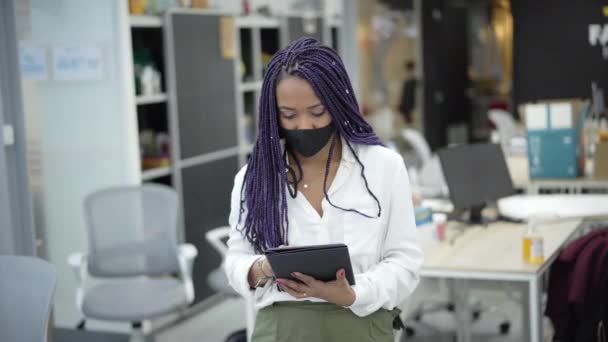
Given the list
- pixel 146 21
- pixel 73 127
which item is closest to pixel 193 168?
pixel 73 127

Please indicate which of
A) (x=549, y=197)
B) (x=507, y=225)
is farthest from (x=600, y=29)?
(x=507, y=225)

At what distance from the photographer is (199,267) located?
→ 5.36 metres

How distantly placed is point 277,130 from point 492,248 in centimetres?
179

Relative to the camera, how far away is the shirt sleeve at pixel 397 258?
2.03 metres

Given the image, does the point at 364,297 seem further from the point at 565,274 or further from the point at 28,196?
the point at 28,196

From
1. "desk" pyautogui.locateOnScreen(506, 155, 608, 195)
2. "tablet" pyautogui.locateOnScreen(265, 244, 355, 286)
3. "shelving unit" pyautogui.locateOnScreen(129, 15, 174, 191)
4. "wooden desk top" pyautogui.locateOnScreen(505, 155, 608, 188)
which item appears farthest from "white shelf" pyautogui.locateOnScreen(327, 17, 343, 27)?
"tablet" pyautogui.locateOnScreen(265, 244, 355, 286)

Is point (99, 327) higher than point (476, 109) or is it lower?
lower

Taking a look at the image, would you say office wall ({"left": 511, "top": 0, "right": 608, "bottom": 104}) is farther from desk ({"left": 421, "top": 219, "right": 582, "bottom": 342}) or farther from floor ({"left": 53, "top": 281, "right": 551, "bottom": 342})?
floor ({"left": 53, "top": 281, "right": 551, "bottom": 342})

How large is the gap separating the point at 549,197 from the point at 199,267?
2.14m

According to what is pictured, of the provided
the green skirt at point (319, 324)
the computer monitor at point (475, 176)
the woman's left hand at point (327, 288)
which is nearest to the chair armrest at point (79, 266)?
the computer monitor at point (475, 176)

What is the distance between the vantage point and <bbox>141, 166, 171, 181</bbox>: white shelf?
4.95 metres

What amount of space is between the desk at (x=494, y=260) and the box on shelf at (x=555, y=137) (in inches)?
38.3

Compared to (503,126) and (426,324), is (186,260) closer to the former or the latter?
(426,324)

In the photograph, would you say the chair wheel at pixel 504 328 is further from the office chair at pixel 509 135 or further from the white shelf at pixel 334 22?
the white shelf at pixel 334 22
